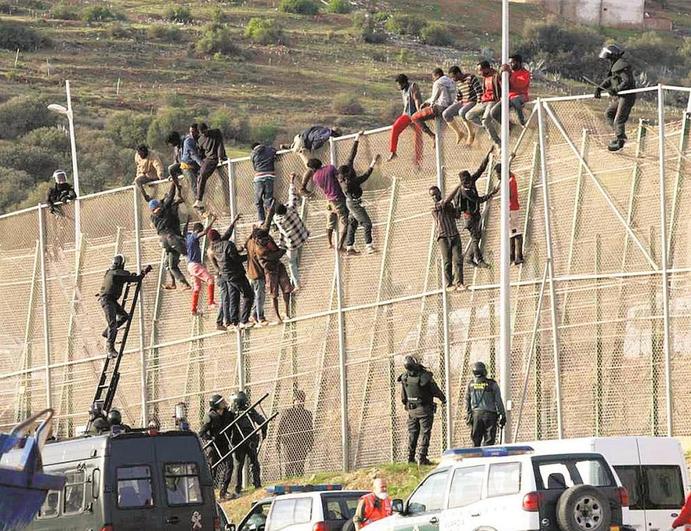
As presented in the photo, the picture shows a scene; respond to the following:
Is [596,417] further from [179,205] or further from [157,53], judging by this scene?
[157,53]

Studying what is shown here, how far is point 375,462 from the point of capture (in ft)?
111

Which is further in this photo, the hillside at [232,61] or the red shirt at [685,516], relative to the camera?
the hillside at [232,61]

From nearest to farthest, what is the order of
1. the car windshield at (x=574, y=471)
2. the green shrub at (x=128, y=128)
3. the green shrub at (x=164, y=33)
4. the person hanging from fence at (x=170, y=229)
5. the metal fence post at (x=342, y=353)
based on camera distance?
1. the car windshield at (x=574, y=471)
2. the metal fence post at (x=342, y=353)
3. the person hanging from fence at (x=170, y=229)
4. the green shrub at (x=128, y=128)
5. the green shrub at (x=164, y=33)

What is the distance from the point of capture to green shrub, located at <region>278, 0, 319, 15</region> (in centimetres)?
12825

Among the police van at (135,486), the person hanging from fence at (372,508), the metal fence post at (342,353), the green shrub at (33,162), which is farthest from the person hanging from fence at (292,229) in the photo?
the green shrub at (33,162)

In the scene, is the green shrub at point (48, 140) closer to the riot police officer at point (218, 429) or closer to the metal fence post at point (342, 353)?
the metal fence post at point (342, 353)

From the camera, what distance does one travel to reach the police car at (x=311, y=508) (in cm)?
2642

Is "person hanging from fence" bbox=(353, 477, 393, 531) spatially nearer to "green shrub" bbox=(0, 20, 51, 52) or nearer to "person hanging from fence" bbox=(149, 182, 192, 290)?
"person hanging from fence" bbox=(149, 182, 192, 290)

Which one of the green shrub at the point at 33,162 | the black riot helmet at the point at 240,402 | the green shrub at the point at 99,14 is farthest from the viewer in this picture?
the green shrub at the point at 99,14

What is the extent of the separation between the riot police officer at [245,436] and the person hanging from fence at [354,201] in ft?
9.85

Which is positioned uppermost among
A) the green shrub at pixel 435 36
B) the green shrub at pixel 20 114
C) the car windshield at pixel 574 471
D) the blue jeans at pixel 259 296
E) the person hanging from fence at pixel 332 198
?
the green shrub at pixel 435 36

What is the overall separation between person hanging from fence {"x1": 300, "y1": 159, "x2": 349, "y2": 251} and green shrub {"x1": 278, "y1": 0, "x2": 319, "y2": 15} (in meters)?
94.4

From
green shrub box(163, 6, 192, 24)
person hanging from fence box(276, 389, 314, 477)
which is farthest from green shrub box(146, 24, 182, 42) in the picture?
person hanging from fence box(276, 389, 314, 477)

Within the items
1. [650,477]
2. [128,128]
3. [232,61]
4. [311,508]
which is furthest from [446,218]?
[232,61]
